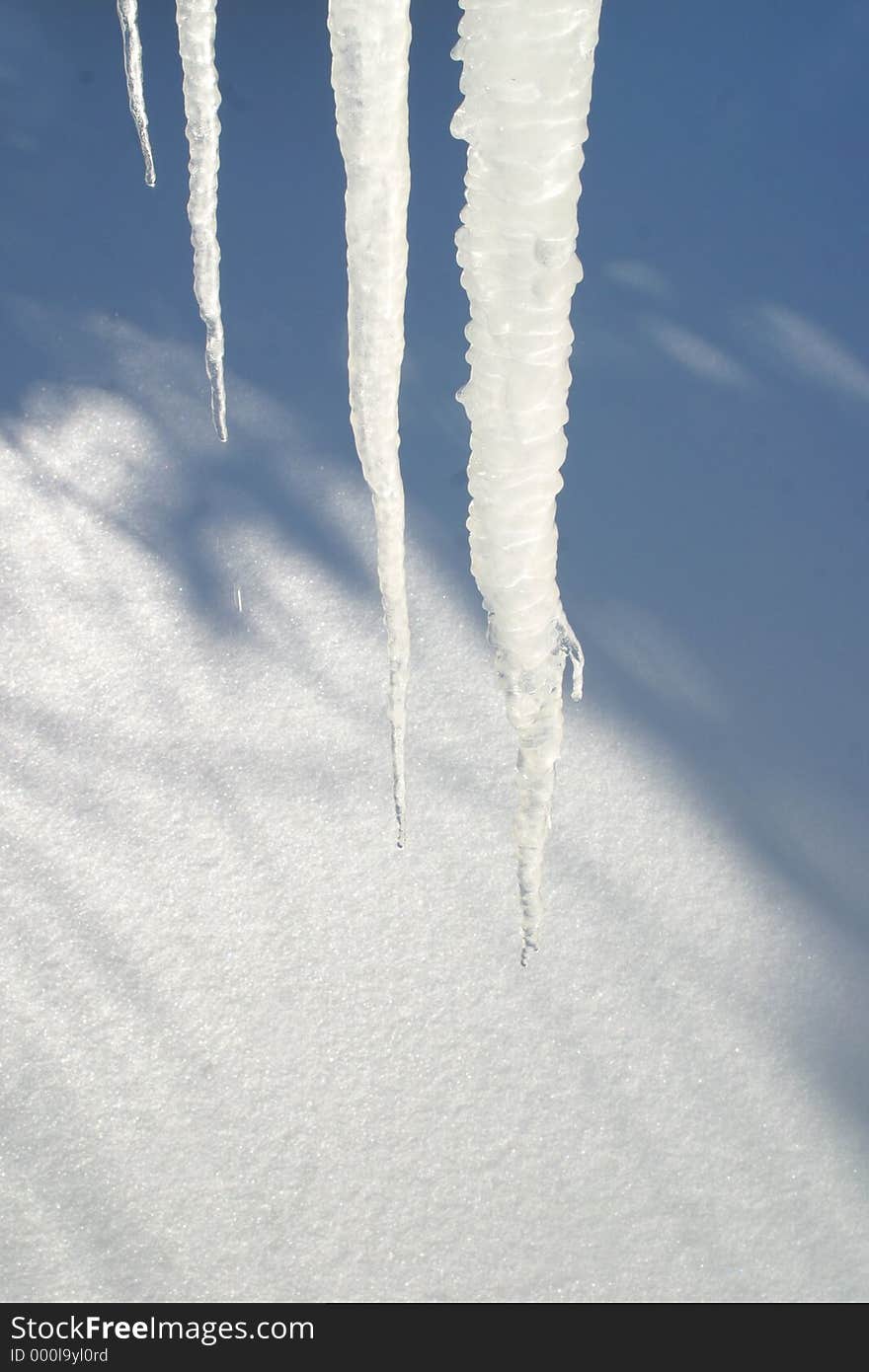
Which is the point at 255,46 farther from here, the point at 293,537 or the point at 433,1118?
the point at 433,1118

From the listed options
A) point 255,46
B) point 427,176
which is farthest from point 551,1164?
point 255,46

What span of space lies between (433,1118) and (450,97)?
1.90 metres

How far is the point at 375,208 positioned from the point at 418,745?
44.1 inches

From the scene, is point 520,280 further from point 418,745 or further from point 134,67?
point 418,745

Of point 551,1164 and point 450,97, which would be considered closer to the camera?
point 551,1164

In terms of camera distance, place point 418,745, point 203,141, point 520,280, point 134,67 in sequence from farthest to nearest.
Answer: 1. point 418,745
2. point 134,67
3. point 203,141
4. point 520,280

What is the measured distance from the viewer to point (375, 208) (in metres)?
0.53

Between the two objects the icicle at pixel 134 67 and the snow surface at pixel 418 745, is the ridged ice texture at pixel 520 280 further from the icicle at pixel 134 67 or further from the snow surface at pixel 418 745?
the snow surface at pixel 418 745

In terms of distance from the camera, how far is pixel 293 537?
1781 millimetres

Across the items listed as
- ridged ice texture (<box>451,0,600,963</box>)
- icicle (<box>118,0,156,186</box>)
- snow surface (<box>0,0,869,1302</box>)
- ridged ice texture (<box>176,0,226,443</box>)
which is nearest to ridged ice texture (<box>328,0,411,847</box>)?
ridged ice texture (<box>451,0,600,963</box>)

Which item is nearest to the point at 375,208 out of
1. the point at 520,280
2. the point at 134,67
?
the point at 520,280

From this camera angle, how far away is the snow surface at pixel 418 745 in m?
1.32

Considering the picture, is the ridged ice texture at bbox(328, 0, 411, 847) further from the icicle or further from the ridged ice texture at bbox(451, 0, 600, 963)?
the icicle

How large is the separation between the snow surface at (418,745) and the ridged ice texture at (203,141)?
2.87 feet
